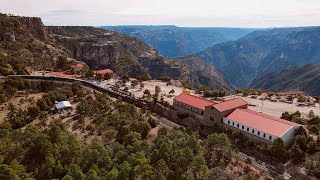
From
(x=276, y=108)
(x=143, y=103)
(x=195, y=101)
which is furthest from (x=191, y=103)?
(x=276, y=108)

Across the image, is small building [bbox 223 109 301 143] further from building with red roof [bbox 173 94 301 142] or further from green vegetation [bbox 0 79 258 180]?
green vegetation [bbox 0 79 258 180]

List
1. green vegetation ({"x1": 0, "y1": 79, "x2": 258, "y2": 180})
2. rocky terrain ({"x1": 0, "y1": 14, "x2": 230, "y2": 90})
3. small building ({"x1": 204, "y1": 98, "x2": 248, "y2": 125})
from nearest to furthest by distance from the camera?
green vegetation ({"x1": 0, "y1": 79, "x2": 258, "y2": 180}) < small building ({"x1": 204, "y1": 98, "x2": 248, "y2": 125}) < rocky terrain ({"x1": 0, "y1": 14, "x2": 230, "y2": 90})

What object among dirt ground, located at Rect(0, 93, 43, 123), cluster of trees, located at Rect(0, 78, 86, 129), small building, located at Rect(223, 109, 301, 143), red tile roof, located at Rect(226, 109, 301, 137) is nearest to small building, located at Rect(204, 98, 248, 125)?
small building, located at Rect(223, 109, 301, 143)

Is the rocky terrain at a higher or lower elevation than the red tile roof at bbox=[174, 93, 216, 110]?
higher

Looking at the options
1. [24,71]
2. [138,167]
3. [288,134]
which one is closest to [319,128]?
[288,134]

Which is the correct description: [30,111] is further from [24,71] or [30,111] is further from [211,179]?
[211,179]

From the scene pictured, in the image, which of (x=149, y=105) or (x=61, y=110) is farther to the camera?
(x=149, y=105)

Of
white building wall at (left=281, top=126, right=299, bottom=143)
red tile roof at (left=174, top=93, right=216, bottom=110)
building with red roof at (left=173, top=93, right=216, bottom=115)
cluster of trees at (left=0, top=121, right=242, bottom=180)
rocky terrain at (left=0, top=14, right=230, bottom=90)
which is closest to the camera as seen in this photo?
cluster of trees at (left=0, top=121, right=242, bottom=180)
